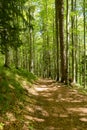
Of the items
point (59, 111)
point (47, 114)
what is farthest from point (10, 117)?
point (59, 111)

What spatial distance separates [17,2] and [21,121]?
16.4 ft

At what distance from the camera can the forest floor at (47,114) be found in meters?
7.39

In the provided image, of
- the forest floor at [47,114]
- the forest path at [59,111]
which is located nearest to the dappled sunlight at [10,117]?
the forest floor at [47,114]

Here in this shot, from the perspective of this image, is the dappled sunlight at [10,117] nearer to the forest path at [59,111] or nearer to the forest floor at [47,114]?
the forest floor at [47,114]

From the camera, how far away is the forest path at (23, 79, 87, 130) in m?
7.95

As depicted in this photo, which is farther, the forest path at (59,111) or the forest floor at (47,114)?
the forest path at (59,111)

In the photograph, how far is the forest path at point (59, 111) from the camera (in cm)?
795

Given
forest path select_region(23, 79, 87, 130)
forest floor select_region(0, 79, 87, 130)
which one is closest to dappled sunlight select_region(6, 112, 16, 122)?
forest floor select_region(0, 79, 87, 130)

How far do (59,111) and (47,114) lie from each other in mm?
768

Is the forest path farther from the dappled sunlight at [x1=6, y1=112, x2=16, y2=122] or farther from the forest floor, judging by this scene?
the dappled sunlight at [x1=6, y1=112, x2=16, y2=122]

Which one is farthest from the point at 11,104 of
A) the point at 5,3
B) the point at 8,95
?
the point at 5,3

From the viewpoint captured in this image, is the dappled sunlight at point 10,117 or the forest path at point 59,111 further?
the forest path at point 59,111

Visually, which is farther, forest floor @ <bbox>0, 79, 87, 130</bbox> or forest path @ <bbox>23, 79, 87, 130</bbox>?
forest path @ <bbox>23, 79, 87, 130</bbox>

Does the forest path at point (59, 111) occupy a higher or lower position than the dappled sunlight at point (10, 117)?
lower
